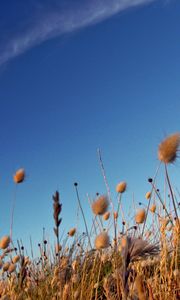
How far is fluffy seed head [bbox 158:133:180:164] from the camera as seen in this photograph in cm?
358

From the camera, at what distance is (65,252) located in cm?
457

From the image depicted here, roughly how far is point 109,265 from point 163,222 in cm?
116

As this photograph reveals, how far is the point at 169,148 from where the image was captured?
140 inches

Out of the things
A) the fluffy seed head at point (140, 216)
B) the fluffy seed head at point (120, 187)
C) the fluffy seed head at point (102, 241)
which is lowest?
the fluffy seed head at point (102, 241)

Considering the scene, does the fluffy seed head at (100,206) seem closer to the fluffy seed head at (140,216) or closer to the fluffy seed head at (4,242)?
the fluffy seed head at (140,216)

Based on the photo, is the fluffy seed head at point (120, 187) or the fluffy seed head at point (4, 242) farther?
the fluffy seed head at point (120, 187)

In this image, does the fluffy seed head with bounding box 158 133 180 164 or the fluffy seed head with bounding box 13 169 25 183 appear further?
the fluffy seed head with bounding box 13 169 25 183

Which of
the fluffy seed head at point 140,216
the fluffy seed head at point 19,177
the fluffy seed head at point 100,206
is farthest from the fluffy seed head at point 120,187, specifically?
the fluffy seed head at point 19,177

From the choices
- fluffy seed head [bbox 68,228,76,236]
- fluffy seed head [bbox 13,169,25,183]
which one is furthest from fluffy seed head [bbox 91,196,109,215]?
fluffy seed head [bbox 13,169,25,183]


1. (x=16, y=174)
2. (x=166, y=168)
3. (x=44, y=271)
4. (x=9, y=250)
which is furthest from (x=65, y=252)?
(x=166, y=168)

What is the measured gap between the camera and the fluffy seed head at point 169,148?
3.58m

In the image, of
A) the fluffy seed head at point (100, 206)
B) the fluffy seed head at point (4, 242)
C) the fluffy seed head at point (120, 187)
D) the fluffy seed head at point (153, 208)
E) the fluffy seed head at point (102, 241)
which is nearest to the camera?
the fluffy seed head at point (102, 241)

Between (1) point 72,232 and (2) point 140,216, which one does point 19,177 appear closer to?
(1) point 72,232

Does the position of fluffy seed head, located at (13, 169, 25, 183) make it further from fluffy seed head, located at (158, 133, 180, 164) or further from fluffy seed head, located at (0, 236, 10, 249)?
fluffy seed head, located at (158, 133, 180, 164)
